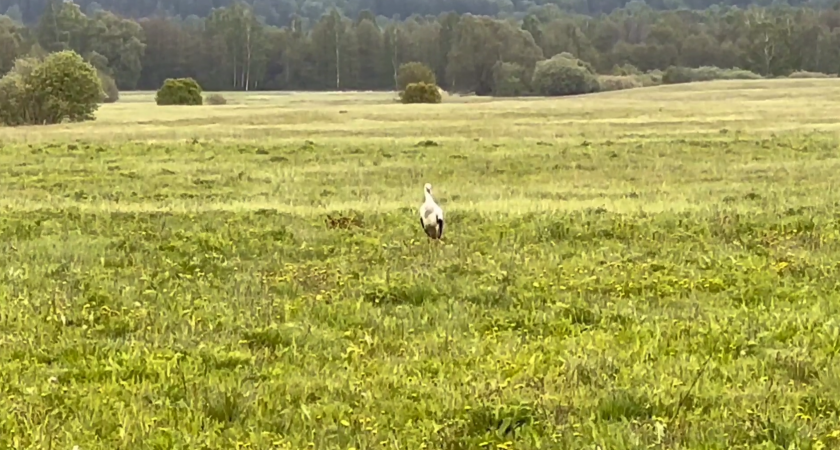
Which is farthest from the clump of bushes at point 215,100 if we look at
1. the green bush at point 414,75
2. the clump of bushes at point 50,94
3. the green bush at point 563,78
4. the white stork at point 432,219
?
the white stork at point 432,219

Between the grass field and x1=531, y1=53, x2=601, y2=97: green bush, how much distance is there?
80.3m

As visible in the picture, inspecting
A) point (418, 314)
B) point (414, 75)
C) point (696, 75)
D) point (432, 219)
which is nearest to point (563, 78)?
point (414, 75)

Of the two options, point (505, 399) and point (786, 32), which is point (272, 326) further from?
point (786, 32)

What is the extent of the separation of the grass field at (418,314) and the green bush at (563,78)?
8034 cm

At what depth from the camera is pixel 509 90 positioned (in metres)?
114

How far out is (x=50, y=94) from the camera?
5925 cm

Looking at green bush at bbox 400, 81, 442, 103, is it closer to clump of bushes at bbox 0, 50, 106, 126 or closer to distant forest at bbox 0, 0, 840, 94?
clump of bushes at bbox 0, 50, 106, 126

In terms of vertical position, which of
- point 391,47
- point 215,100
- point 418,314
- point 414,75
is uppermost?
point 391,47

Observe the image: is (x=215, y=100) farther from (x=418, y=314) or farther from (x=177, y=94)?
(x=418, y=314)

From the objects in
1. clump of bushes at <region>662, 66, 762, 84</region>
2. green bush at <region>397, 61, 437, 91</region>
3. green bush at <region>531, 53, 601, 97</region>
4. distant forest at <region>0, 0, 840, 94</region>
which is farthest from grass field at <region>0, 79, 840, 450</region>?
distant forest at <region>0, 0, 840, 94</region>

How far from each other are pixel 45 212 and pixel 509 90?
98.5 metres

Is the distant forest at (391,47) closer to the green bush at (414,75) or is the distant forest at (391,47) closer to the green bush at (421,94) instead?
the green bush at (414,75)

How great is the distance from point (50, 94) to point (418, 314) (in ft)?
175

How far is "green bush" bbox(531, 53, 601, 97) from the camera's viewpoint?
104188 millimetres
